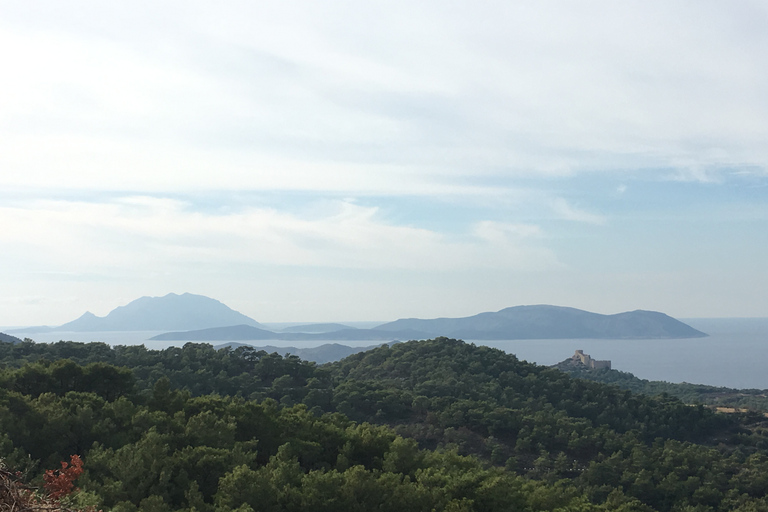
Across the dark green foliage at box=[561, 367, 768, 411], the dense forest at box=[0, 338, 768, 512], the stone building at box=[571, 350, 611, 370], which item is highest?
the dense forest at box=[0, 338, 768, 512]

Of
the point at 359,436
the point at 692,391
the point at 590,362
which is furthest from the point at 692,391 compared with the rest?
the point at 359,436

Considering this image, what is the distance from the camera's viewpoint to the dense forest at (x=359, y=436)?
758 inches

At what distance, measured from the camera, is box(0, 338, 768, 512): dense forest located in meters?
19.2

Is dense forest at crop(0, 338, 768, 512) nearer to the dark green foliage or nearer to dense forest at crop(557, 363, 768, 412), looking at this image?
dense forest at crop(557, 363, 768, 412)

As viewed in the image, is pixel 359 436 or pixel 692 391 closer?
pixel 359 436

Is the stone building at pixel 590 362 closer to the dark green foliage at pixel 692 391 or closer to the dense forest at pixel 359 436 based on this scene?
the dark green foliage at pixel 692 391

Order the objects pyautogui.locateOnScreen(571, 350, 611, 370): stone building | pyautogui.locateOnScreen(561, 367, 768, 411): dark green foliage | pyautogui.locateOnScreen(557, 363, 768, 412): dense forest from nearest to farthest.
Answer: pyautogui.locateOnScreen(557, 363, 768, 412): dense forest, pyautogui.locateOnScreen(561, 367, 768, 411): dark green foliage, pyautogui.locateOnScreen(571, 350, 611, 370): stone building

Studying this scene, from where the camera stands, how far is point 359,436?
26750 millimetres

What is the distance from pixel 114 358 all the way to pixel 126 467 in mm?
36125

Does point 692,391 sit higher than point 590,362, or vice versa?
point 590,362

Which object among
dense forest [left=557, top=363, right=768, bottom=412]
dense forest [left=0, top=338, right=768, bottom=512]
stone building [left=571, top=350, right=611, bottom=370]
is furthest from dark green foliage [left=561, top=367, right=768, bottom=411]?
dense forest [left=0, top=338, right=768, bottom=512]

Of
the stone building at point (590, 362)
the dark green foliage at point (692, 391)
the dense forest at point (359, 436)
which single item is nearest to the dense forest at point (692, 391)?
the dark green foliage at point (692, 391)

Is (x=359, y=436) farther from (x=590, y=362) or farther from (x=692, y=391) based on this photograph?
(x=590, y=362)

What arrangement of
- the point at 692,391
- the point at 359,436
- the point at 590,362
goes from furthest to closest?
the point at 590,362 → the point at 692,391 → the point at 359,436
